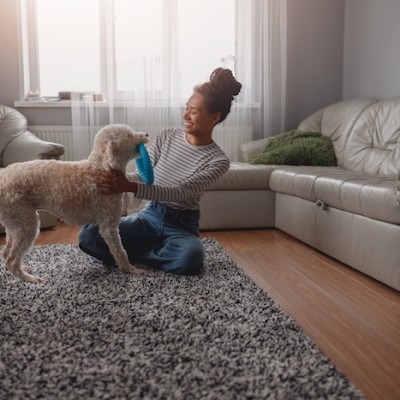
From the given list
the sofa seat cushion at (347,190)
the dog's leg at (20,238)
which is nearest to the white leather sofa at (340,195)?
the sofa seat cushion at (347,190)

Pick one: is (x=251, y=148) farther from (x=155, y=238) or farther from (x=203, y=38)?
(x=155, y=238)

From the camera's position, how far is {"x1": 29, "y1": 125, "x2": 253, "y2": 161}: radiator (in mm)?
4211

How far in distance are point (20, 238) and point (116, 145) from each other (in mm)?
571

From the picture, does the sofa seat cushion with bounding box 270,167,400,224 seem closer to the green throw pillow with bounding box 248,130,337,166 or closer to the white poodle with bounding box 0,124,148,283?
the green throw pillow with bounding box 248,130,337,166

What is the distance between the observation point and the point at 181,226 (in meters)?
2.36

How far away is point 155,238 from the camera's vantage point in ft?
7.82

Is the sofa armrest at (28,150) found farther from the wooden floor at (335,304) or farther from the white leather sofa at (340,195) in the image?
the white leather sofa at (340,195)

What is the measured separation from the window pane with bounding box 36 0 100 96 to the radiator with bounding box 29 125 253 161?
0.42 metres

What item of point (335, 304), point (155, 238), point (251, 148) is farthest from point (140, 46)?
point (335, 304)

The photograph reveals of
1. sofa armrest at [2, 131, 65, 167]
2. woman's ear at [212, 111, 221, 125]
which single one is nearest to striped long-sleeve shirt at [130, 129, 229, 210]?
woman's ear at [212, 111, 221, 125]

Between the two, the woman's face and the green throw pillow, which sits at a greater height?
the woman's face

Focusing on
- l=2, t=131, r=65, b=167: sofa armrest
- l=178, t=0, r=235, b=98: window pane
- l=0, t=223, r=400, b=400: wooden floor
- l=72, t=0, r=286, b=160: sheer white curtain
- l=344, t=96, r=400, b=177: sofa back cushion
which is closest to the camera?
l=0, t=223, r=400, b=400: wooden floor

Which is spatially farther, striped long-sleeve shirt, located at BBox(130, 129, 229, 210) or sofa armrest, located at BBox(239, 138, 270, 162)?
sofa armrest, located at BBox(239, 138, 270, 162)

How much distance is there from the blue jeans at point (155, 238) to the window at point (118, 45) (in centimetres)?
211
